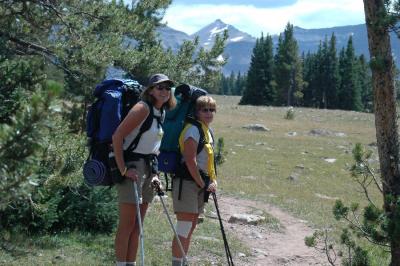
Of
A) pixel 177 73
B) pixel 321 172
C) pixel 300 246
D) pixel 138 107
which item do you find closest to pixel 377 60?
pixel 138 107

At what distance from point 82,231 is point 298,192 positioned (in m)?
9.16

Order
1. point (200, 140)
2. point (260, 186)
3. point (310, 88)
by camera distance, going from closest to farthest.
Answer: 1. point (200, 140)
2. point (260, 186)
3. point (310, 88)

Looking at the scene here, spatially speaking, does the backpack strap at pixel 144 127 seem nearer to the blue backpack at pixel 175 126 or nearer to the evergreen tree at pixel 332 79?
the blue backpack at pixel 175 126

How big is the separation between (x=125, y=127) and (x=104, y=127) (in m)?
0.29

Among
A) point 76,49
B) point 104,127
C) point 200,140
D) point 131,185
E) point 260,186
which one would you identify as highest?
point 76,49

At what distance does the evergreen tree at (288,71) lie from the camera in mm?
71562

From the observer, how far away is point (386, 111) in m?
5.24

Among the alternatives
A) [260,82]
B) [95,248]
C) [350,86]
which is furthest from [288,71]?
[95,248]

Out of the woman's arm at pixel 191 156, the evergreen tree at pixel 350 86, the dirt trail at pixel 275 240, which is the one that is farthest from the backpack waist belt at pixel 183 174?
the evergreen tree at pixel 350 86

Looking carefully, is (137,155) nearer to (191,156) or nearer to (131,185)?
(131,185)

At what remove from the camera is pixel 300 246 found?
9.24 m

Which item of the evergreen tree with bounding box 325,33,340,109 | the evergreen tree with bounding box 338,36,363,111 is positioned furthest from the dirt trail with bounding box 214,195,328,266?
the evergreen tree with bounding box 325,33,340,109

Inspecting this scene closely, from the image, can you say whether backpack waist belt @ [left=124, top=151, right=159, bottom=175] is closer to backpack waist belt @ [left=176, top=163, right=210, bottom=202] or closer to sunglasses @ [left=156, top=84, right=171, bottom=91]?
backpack waist belt @ [left=176, top=163, right=210, bottom=202]

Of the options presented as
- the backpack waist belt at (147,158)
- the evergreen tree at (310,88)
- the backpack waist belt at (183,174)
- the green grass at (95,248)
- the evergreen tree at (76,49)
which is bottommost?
the green grass at (95,248)
